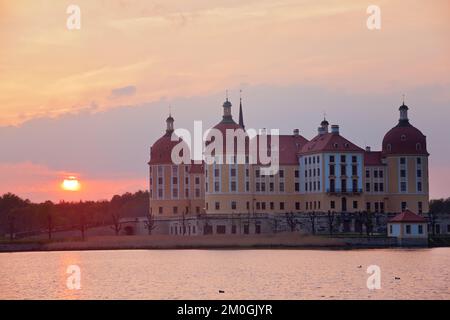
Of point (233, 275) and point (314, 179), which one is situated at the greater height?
point (314, 179)

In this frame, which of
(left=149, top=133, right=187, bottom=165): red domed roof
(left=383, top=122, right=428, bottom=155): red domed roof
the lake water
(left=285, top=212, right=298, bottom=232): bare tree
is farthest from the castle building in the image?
the lake water

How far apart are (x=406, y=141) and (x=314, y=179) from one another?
11.7 meters

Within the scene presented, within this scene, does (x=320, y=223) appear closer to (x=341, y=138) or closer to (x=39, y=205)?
(x=341, y=138)

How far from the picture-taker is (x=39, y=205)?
161m

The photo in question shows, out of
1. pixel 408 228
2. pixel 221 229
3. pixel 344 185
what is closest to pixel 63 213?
pixel 221 229

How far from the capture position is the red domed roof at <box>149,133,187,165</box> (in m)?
140

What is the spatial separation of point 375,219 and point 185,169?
28328 mm

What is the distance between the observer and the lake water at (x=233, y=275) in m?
61.8

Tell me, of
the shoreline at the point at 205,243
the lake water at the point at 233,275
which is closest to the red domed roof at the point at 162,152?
the shoreline at the point at 205,243

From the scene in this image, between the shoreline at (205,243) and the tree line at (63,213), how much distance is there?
7944 millimetres

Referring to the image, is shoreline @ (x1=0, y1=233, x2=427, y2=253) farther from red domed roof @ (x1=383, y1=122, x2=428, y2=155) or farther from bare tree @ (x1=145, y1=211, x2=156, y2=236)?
red domed roof @ (x1=383, y1=122, x2=428, y2=155)

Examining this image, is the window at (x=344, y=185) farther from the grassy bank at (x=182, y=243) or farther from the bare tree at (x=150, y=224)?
the bare tree at (x=150, y=224)

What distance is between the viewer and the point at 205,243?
114812 millimetres

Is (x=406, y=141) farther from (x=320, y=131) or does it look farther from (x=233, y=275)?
(x=233, y=275)
